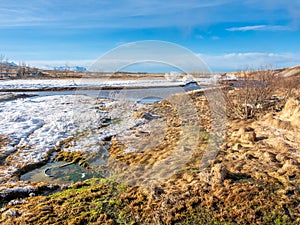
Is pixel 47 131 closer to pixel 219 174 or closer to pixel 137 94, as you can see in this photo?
pixel 219 174

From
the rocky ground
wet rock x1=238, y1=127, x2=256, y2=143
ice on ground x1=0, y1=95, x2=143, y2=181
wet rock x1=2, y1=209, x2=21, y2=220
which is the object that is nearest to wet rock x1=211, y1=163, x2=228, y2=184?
the rocky ground

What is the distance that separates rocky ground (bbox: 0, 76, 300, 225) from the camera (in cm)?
641

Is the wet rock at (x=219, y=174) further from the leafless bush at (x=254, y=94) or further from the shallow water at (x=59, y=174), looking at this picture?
the leafless bush at (x=254, y=94)

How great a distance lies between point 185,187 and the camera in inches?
300

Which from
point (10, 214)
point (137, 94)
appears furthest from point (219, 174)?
point (137, 94)

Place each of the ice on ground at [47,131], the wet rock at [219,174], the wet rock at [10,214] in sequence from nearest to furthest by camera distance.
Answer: the wet rock at [10,214], the wet rock at [219,174], the ice on ground at [47,131]

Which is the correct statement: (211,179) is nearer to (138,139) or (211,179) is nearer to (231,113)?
(138,139)

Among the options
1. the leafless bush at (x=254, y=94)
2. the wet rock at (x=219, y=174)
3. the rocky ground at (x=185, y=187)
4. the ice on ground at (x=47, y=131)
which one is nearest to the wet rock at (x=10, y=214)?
the rocky ground at (x=185, y=187)

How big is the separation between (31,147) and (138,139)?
223 inches

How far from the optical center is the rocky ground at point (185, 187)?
6414 mm

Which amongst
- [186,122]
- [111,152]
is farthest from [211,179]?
[186,122]

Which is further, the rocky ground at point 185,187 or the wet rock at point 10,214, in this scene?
the wet rock at point 10,214

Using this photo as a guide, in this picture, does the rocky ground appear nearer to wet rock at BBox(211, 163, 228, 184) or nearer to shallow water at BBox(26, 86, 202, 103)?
wet rock at BBox(211, 163, 228, 184)

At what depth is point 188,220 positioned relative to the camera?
6.24m
